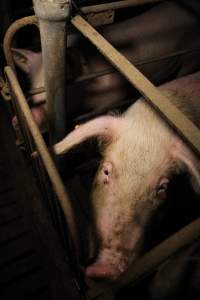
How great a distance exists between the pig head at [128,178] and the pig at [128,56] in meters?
0.62

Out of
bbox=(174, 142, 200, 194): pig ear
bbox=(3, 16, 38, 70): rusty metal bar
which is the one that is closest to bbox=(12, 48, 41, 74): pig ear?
bbox=(3, 16, 38, 70): rusty metal bar

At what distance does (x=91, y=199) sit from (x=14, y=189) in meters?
0.78

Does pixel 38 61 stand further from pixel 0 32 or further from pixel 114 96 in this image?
pixel 114 96

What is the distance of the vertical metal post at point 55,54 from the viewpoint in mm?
1254

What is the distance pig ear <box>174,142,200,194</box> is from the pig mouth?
1.89 ft

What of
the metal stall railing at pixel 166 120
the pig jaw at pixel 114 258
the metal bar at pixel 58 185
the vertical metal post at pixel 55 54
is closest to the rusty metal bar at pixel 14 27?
the vertical metal post at pixel 55 54

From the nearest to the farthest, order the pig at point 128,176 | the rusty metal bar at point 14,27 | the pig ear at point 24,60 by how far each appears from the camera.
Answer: the rusty metal bar at point 14,27 → the pig at point 128,176 → the pig ear at point 24,60

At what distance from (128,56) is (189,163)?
156 cm

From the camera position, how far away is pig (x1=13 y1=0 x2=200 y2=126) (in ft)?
7.99

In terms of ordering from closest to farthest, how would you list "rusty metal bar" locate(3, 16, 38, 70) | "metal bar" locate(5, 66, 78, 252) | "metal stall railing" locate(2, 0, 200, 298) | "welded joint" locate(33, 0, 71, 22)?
"metal stall railing" locate(2, 0, 200, 298) → "metal bar" locate(5, 66, 78, 252) → "welded joint" locate(33, 0, 71, 22) → "rusty metal bar" locate(3, 16, 38, 70)

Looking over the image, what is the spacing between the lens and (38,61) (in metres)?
2.42

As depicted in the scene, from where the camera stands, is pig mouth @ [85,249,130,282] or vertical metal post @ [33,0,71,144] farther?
pig mouth @ [85,249,130,282]

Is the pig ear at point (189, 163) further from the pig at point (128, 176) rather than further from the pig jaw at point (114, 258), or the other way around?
the pig jaw at point (114, 258)

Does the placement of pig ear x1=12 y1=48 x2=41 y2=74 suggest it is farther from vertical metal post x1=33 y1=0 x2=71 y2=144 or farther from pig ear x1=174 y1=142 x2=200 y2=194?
pig ear x1=174 y1=142 x2=200 y2=194
